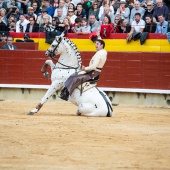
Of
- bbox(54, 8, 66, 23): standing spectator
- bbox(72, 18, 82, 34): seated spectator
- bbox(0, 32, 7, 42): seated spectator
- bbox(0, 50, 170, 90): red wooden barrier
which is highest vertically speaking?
bbox(54, 8, 66, 23): standing spectator

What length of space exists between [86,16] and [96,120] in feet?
20.5

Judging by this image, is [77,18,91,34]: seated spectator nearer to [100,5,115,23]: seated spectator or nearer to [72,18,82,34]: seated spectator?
[72,18,82,34]: seated spectator

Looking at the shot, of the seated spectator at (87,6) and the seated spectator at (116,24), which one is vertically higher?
the seated spectator at (87,6)

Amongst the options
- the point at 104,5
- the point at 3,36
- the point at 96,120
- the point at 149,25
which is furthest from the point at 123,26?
the point at 96,120

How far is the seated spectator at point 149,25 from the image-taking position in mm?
16625

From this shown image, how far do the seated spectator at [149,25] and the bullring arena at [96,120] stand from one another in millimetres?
243

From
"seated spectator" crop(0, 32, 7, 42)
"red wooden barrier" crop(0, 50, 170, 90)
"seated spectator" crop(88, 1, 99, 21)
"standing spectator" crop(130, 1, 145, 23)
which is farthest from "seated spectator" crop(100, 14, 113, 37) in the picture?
"seated spectator" crop(0, 32, 7, 42)

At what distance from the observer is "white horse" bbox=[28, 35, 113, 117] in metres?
13.1

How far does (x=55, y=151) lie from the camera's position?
9.23 metres

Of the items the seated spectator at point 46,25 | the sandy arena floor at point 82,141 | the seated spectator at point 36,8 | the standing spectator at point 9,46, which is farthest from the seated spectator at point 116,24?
the sandy arena floor at point 82,141

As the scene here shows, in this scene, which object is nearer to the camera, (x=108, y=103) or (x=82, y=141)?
(x=82, y=141)

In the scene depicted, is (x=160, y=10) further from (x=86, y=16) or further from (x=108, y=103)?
(x=108, y=103)

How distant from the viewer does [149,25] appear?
16.9 meters

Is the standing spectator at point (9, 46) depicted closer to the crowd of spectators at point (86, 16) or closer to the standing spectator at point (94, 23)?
the crowd of spectators at point (86, 16)
